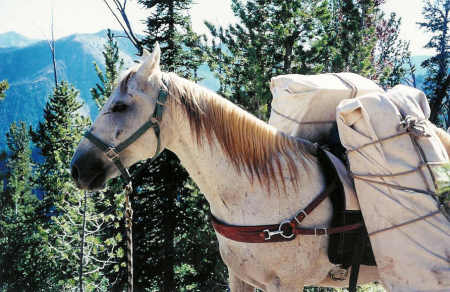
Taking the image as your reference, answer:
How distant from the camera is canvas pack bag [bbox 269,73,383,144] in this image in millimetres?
2656

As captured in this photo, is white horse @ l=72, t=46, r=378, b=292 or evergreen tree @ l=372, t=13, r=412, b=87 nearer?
white horse @ l=72, t=46, r=378, b=292

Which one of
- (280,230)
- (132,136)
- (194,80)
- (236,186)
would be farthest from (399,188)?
(194,80)

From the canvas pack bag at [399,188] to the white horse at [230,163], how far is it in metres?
0.33

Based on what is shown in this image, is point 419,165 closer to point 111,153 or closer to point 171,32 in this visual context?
point 111,153

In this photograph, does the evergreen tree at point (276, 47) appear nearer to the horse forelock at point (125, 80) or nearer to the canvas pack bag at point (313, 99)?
the canvas pack bag at point (313, 99)

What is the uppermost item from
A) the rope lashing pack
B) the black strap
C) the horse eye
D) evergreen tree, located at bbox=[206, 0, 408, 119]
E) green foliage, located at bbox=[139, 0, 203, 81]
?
green foliage, located at bbox=[139, 0, 203, 81]

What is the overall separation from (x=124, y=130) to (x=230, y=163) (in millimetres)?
740

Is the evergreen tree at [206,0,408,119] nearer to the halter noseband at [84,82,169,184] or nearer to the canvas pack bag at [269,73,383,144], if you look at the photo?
the canvas pack bag at [269,73,383,144]

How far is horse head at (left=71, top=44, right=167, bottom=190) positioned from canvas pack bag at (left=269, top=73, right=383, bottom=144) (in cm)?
106

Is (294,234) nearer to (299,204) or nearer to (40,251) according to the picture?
(299,204)

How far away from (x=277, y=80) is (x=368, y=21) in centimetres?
1596

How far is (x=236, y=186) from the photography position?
2.31 meters

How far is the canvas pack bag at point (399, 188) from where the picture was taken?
2154 millimetres

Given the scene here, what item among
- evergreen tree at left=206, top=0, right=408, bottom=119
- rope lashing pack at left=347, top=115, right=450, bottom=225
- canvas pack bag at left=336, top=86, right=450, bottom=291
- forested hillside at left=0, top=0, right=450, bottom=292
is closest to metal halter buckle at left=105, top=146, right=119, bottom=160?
canvas pack bag at left=336, top=86, right=450, bottom=291
